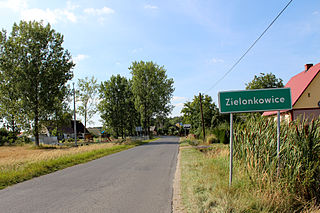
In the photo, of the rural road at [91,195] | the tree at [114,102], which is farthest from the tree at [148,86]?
the rural road at [91,195]

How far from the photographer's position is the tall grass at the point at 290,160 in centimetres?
534

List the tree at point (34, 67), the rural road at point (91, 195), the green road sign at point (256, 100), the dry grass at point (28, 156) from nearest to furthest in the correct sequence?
the rural road at point (91, 195), the green road sign at point (256, 100), the dry grass at point (28, 156), the tree at point (34, 67)

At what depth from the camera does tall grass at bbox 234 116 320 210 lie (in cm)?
534

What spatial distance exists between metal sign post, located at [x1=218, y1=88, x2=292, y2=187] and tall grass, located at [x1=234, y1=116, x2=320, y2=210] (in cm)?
76

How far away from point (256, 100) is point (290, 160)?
160 cm

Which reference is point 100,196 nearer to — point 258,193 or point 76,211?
point 76,211

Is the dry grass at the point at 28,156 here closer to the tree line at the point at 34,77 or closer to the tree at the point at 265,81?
the tree line at the point at 34,77

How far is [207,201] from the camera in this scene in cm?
485

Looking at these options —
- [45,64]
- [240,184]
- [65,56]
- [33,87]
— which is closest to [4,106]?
[33,87]

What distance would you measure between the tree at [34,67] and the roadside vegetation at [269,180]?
94.0 feet

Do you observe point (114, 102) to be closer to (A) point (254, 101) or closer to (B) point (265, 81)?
(B) point (265, 81)

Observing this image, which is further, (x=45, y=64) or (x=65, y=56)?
(x=65, y=56)

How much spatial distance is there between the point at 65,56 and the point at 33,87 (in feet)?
20.5

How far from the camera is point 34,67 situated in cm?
2941
